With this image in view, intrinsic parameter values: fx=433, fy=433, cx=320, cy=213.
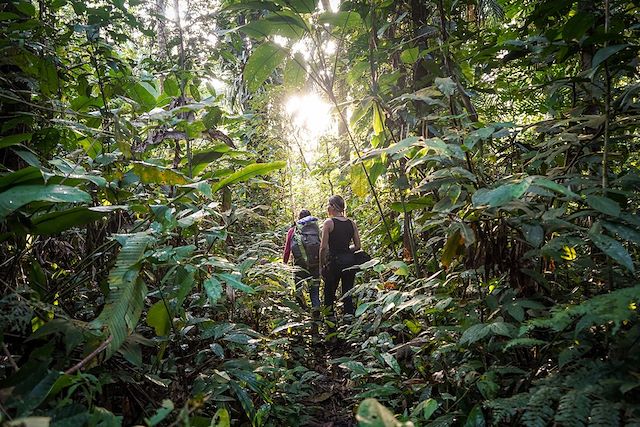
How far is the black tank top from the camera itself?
4770mm

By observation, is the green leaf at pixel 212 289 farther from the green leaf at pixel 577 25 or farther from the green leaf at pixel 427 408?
the green leaf at pixel 577 25

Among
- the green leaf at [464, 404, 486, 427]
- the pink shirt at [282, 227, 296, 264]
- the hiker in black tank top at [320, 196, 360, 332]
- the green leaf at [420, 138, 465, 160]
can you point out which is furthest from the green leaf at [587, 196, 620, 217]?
the pink shirt at [282, 227, 296, 264]

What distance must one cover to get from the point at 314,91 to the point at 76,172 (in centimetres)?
387

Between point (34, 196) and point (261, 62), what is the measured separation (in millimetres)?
1483

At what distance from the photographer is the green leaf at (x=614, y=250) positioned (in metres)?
1.32

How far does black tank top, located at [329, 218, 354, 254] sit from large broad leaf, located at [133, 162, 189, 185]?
2.90m

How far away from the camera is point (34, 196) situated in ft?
4.30

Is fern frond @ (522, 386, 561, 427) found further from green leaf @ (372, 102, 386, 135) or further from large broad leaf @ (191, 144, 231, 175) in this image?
large broad leaf @ (191, 144, 231, 175)

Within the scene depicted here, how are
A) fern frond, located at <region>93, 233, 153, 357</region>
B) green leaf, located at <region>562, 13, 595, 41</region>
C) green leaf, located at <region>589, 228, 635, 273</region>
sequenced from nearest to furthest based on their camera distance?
green leaf, located at <region>589, 228, 635, 273</region> → fern frond, located at <region>93, 233, 153, 357</region> → green leaf, located at <region>562, 13, 595, 41</region>

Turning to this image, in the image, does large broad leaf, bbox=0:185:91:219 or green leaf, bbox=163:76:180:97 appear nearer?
large broad leaf, bbox=0:185:91:219

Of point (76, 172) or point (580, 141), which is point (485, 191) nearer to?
point (580, 141)

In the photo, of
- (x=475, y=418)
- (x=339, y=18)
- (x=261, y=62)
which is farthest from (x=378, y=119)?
(x=475, y=418)

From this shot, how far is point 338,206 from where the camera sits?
15.9 ft

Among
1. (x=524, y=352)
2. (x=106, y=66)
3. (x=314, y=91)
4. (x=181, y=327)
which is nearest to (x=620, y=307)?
(x=524, y=352)
